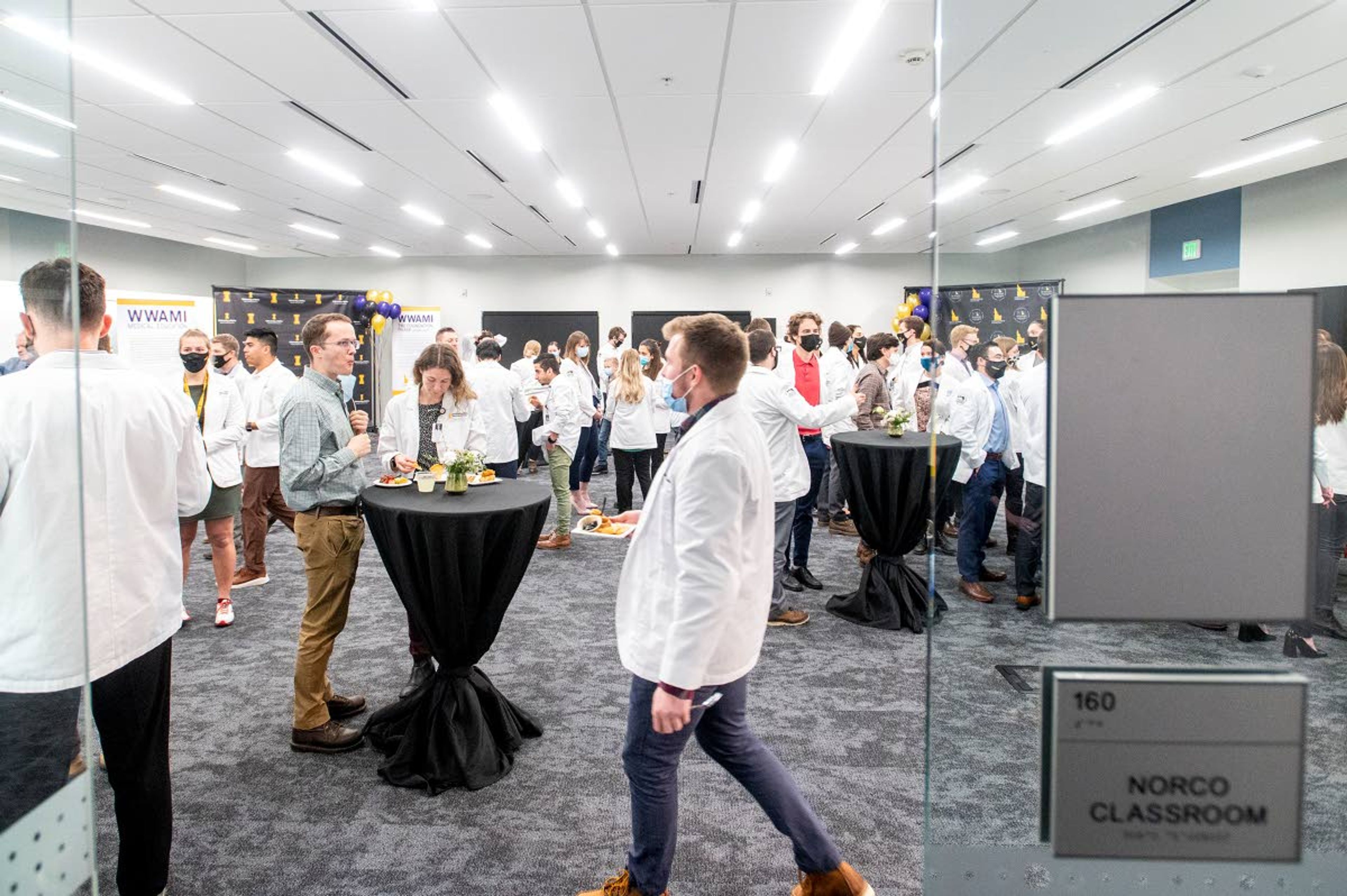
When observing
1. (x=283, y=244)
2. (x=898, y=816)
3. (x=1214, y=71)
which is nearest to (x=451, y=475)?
(x=898, y=816)

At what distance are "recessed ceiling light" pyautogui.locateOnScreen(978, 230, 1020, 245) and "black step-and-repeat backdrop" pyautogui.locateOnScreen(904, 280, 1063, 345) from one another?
0.22 feet

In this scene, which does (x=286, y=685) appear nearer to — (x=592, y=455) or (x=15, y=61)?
(x=15, y=61)

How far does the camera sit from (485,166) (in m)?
6.77

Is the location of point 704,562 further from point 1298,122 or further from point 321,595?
point 321,595

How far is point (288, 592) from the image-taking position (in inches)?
175

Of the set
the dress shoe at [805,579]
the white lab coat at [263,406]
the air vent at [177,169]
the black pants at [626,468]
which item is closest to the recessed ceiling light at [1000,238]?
the dress shoe at [805,579]

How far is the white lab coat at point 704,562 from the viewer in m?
1.56

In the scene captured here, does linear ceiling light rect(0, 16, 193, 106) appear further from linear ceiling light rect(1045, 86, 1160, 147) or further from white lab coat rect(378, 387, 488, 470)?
linear ceiling light rect(1045, 86, 1160, 147)

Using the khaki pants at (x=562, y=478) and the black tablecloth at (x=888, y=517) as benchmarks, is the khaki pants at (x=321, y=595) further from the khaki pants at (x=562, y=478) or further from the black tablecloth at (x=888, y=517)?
the khaki pants at (x=562, y=478)

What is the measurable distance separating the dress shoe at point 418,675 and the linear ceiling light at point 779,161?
15.7 ft

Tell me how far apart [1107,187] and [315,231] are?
11204mm

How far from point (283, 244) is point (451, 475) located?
1135 centimetres

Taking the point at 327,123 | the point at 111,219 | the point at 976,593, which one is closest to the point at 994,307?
the point at 976,593

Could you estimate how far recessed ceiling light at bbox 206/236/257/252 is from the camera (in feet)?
38.5
